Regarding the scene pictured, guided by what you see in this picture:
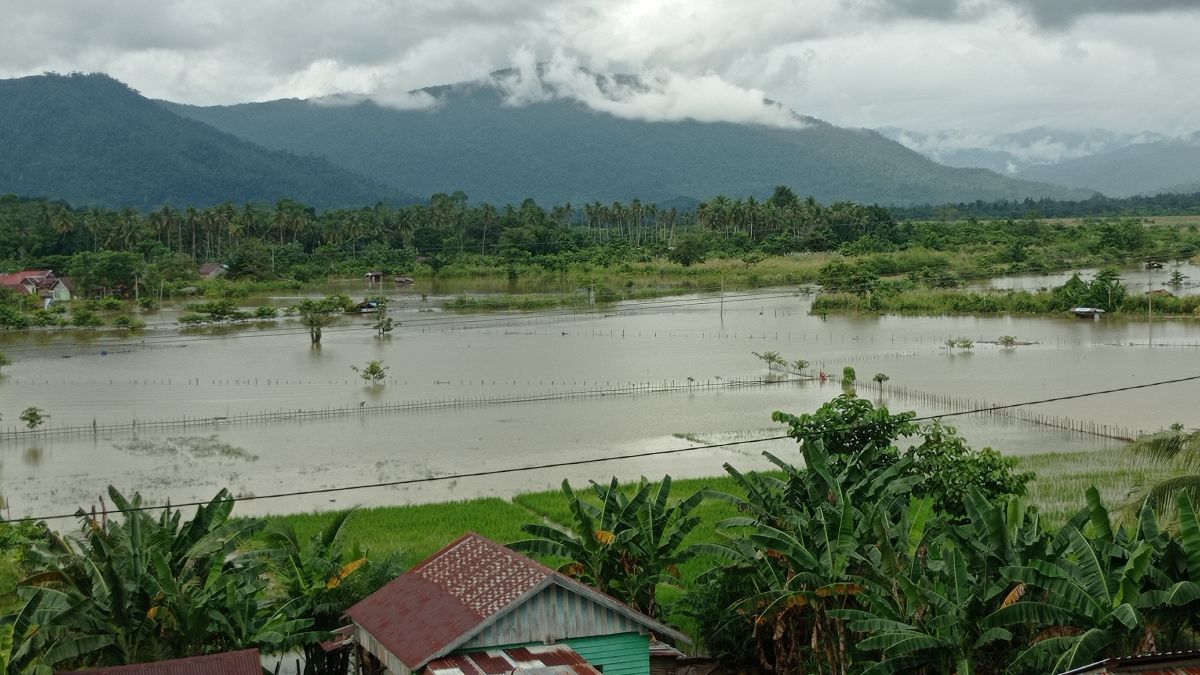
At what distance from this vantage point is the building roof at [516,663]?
10.2m

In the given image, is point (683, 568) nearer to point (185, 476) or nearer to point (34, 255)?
point (185, 476)

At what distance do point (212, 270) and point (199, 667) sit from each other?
6891 centimetres

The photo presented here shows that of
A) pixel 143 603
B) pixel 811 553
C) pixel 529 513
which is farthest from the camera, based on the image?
pixel 529 513

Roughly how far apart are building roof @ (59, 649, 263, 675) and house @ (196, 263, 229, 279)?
214 ft

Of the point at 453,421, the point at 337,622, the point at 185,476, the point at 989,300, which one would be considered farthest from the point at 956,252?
the point at 337,622

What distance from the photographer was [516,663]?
10422mm

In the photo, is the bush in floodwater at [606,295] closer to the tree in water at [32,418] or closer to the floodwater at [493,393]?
the floodwater at [493,393]

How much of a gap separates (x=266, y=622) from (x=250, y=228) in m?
76.4

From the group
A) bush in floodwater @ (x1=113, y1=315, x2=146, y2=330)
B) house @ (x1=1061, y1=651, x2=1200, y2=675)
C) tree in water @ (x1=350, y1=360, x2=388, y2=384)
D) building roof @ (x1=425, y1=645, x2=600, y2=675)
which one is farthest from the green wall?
bush in floodwater @ (x1=113, y1=315, x2=146, y2=330)

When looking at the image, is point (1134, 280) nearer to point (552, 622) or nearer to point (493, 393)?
point (493, 393)

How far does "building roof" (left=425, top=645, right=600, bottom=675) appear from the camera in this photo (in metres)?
10.2

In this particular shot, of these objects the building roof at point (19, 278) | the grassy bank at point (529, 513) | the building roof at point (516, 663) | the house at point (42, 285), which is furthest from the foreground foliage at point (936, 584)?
the building roof at point (19, 278)

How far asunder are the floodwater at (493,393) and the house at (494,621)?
33.1 feet

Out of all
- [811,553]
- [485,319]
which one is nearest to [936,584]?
[811,553]
